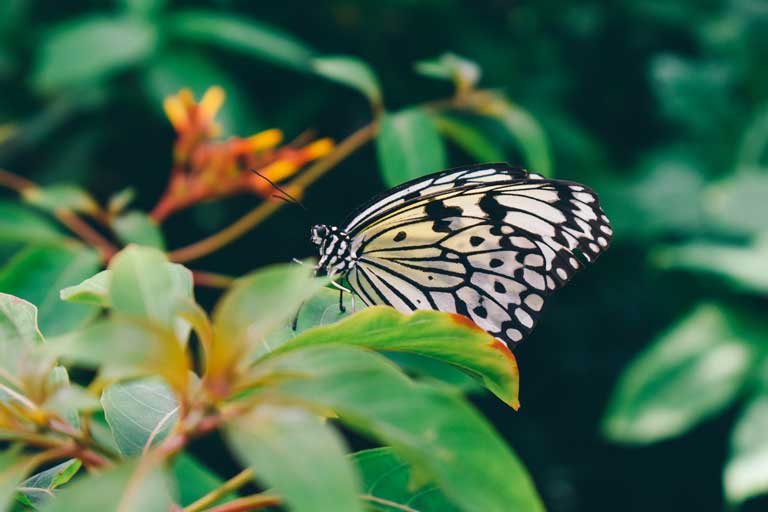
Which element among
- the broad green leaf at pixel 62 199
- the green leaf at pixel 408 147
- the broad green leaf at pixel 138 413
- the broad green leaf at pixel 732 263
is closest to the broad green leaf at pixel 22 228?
the broad green leaf at pixel 62 199

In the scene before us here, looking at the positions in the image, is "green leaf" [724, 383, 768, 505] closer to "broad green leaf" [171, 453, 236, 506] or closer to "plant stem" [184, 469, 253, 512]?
"broad green leaf" [171, 453, 236, 506]

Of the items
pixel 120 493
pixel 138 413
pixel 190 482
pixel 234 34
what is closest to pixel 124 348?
pixel 120 493

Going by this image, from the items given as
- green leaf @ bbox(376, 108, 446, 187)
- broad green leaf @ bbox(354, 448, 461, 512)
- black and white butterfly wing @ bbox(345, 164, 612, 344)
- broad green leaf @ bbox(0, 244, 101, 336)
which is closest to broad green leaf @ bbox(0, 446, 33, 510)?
broad green leaf @ bbox(354, 448, 461, 512)

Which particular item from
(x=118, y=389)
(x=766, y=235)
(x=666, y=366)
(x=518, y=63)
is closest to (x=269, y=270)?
(x=118, y=389)

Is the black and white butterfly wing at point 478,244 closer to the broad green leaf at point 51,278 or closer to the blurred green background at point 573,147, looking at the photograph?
the blurred green background at point 573,147

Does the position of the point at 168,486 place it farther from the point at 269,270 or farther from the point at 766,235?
the point at 766,235
